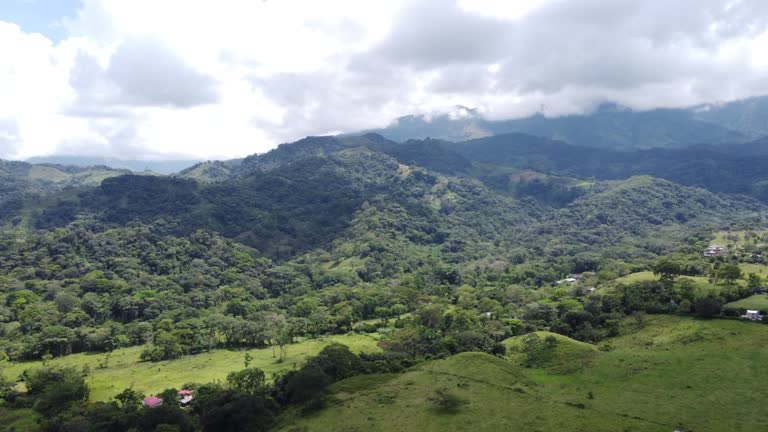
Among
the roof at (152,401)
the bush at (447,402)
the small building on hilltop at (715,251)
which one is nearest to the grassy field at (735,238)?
the small building on hilltop at (715,251)

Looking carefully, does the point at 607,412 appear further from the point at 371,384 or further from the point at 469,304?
the point at 469,304

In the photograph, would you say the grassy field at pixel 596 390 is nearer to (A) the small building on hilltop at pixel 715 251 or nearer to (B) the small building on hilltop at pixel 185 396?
(B) the small building on hilltop at pixel 185 396

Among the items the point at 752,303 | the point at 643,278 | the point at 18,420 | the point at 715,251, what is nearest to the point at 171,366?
the point at 18,420

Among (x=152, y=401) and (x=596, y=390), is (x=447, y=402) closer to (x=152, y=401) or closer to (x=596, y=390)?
(x=596, y=390)

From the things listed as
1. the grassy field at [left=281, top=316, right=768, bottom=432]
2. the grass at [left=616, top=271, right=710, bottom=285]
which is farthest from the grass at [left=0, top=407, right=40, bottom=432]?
the grass at [left=616, top=271, right=710, bottom=285]

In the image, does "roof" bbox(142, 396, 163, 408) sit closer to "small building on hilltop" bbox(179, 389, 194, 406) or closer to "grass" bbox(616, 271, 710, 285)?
"small building on hilltop" bbox(179, 389, 194, 406)
